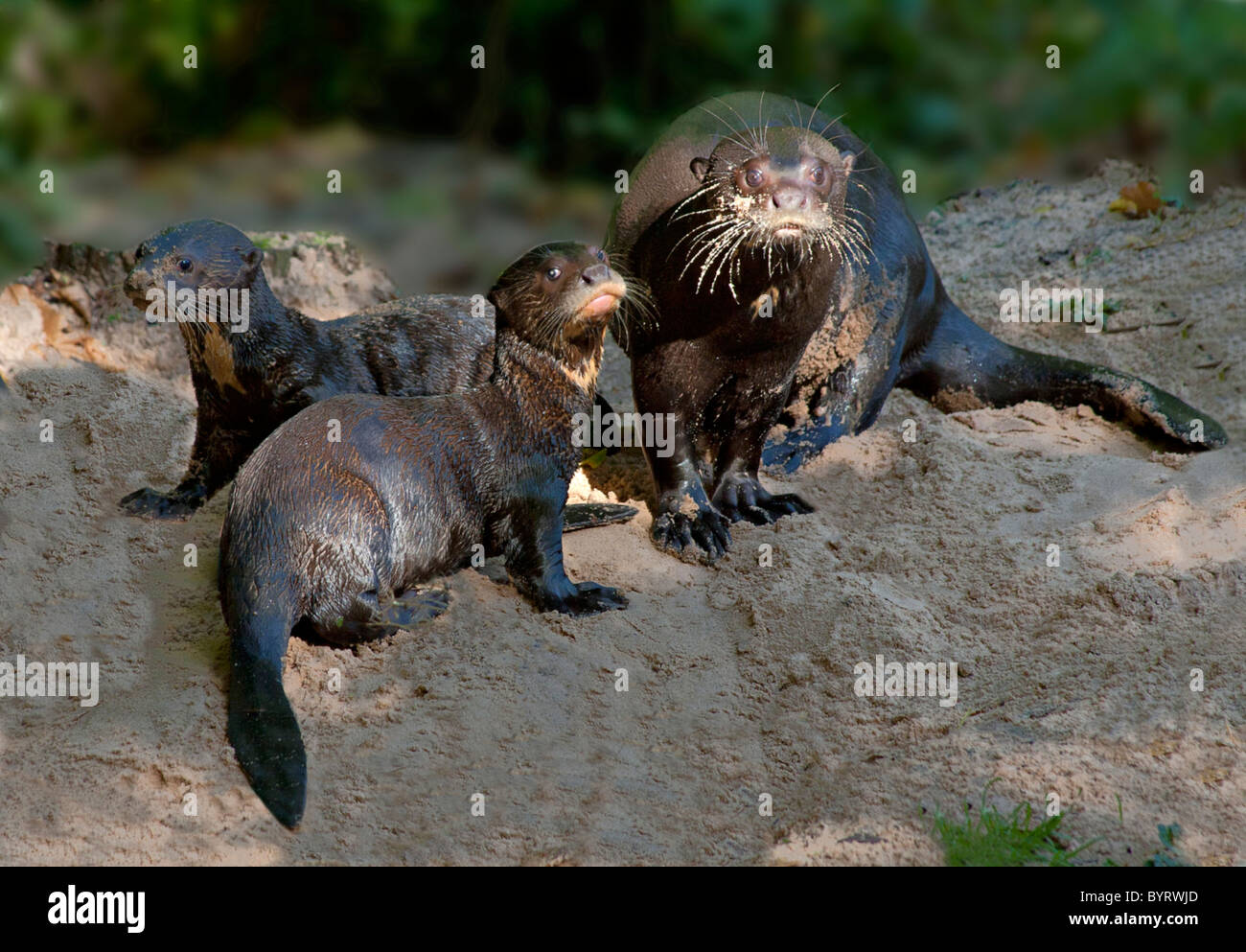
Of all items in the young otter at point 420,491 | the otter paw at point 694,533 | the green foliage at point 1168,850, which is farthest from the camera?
the otter paw at point 694,533

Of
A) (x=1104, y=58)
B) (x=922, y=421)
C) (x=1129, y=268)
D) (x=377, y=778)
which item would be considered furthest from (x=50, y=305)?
(x=1104, y=58)

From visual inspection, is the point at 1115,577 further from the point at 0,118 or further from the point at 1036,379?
the point at 0,118

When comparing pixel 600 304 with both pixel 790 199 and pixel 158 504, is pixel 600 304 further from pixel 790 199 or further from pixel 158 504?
pixel 158 504

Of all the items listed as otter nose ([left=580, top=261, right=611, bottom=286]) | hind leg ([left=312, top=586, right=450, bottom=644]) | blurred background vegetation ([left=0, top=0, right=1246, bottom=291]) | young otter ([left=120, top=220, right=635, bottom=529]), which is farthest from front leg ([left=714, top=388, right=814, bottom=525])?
blurred background vegetation ([left=0, top=0, right=1246, bottom=291])

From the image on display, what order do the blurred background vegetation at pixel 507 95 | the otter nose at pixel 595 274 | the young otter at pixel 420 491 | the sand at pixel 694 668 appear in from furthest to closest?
the blurred background vegetation at pixel 507 95 < the otter nose at pixel 595 274 < the young otter at pixel 420 491 < the sand at pixel 694 668

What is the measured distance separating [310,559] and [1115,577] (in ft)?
6.44

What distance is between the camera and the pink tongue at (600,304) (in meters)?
3.29

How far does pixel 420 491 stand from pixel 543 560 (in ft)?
1.21

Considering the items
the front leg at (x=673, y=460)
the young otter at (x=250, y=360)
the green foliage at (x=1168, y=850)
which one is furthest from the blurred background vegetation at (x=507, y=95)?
the green foliage at (x=1168, y=850)

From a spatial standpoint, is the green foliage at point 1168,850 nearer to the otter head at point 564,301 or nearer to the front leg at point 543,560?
the front leg at point 543,560

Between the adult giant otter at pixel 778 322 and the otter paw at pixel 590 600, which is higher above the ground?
the adult giant otter at pixel 778 322

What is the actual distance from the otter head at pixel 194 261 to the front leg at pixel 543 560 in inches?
43.2

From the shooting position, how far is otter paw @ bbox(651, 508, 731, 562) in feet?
12.2

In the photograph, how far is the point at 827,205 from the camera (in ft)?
11.4
